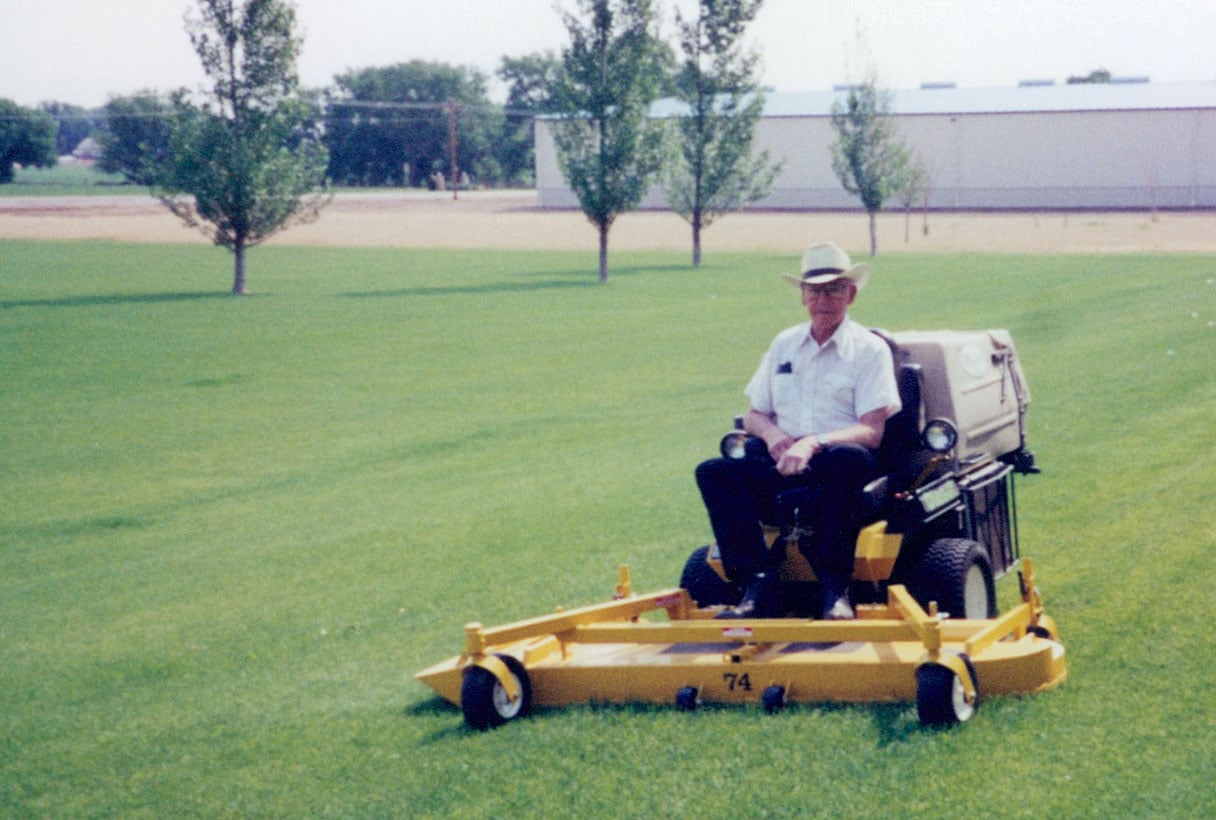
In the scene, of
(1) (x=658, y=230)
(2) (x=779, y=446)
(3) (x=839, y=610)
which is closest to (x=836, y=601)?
(3) (x=839, y=610)

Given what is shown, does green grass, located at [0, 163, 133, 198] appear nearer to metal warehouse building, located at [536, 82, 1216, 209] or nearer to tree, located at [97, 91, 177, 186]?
tree, located at [97, 91, 177, 186]

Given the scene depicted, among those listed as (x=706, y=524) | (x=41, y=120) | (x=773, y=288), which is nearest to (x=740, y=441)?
(x=706, y=524)

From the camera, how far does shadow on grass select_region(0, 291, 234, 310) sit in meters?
34.6

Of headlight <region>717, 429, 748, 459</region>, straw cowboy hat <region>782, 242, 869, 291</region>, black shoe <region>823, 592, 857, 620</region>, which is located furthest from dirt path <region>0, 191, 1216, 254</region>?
black shoe <region>823, 592, 857, 620</region>

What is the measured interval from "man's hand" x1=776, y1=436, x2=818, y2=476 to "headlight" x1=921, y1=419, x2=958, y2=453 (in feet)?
2.14

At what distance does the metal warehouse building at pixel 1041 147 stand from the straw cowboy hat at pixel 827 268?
233 ft

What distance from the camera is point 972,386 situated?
7605 mm

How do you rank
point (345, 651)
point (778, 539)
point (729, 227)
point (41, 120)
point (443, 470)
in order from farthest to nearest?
1. point (41, 120)
2. point (729, 227)
3. point (443, 470)
4. point (345, 651)
5. point (778, 539)

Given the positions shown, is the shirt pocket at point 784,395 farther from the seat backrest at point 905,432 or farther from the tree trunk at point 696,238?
the tree trunk at point 696,238

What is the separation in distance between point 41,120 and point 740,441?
441ft

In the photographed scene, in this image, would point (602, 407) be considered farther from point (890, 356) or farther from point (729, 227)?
point (729, 227)

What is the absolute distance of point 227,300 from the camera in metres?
36.2

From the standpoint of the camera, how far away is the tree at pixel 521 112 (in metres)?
136

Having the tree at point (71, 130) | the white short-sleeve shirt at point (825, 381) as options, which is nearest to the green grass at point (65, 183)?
the tree at point (71, 130)
